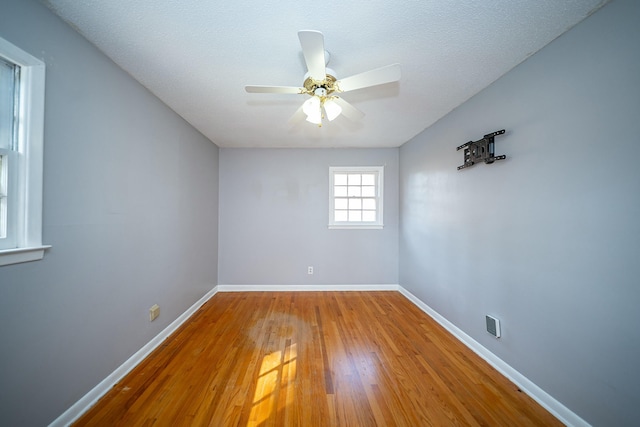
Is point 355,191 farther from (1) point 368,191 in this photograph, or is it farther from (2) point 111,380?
(2) point 111,380

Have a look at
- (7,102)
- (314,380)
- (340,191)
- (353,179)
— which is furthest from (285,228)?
(7,102)

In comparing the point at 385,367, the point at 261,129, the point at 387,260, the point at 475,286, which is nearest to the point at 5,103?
the point at 261,129

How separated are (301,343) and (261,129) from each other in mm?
2601

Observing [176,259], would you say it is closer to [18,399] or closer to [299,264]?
[18,399]

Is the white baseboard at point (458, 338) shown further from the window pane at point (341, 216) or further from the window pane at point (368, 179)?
the window pane at point (368, 179)

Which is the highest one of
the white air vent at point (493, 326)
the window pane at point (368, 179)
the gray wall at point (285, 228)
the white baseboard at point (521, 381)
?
the window pane at point (368, 179)

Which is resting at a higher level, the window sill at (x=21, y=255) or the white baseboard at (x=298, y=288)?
the window sill at (x=21, y=255)

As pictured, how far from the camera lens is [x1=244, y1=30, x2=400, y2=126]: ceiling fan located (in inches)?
48.6

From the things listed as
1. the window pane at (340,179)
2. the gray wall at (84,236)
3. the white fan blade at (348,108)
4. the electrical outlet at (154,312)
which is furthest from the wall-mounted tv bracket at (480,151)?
the electrical outlet at (154,312)

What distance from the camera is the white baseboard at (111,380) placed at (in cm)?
139

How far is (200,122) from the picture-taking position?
2.88 metres

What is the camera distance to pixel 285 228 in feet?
12.8

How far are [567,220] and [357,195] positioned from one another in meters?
2.74

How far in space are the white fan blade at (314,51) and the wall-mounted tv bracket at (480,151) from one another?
5.05ft
